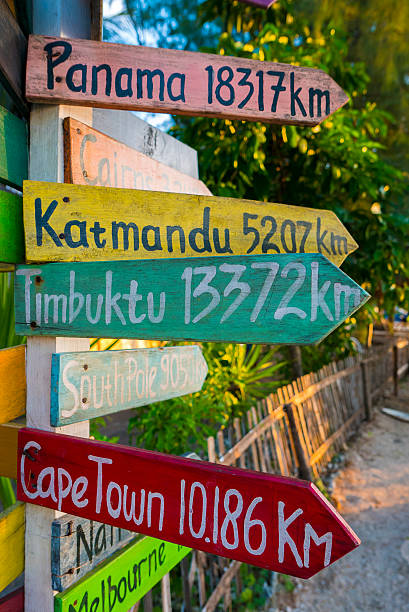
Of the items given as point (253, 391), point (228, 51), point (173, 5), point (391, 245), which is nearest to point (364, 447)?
point (253, 391)

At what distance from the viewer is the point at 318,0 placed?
4.93 metres

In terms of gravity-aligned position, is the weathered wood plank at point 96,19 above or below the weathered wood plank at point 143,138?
above

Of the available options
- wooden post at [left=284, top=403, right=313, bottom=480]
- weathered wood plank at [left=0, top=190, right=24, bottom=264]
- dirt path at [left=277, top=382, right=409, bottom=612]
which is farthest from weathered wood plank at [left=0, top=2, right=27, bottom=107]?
wooden post at [left=284, top=403, right=313, bottom=480]

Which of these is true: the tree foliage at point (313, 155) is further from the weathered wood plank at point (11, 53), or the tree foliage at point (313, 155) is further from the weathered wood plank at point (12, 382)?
the weathered wood plank at point (12, 382)

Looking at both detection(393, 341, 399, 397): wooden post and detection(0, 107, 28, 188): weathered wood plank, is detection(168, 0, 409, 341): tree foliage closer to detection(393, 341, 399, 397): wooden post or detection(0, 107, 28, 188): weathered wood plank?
detection(0, 107, 28, 188): weathered wood plank

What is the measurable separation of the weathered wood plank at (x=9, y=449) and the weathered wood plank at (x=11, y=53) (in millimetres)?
939

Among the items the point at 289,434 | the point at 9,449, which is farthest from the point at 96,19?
the point at 289,434

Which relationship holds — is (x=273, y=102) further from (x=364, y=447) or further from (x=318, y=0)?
(x=364, y=447)

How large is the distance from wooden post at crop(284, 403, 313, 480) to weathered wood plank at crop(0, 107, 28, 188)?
11.5 feet

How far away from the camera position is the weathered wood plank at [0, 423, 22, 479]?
1.21 meters

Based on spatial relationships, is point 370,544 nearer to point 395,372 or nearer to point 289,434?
point 289,434

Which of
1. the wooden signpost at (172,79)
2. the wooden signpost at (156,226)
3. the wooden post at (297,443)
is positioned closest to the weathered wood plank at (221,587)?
the wooden post at (297,443)

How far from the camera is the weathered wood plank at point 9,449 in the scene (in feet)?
3.98

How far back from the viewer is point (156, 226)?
1099mm
